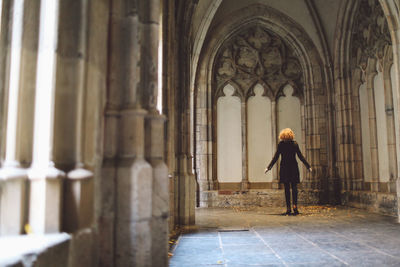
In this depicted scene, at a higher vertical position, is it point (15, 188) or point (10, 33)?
point (10, 33)

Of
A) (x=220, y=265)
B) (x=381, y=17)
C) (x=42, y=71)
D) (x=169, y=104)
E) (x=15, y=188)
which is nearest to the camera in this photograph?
(x=15, y=188)

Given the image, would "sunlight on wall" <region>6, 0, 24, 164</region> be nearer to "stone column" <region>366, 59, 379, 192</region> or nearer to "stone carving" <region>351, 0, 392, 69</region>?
"stone carving" <region>351, 0, 392, 69</region>

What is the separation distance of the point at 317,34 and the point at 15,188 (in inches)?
367

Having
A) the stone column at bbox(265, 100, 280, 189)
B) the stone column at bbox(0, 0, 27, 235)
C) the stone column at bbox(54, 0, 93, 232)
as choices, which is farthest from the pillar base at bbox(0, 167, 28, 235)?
the stone column at bbox(265, 100, 280, 189)

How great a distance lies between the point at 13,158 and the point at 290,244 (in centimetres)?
282

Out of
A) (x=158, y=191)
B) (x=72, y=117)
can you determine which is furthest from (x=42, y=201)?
(x=158, y=191)

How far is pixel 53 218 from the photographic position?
6.46 ft

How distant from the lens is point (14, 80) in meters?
1.98

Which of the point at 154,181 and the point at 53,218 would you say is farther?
the point at 154,181

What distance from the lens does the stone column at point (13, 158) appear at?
187 cm

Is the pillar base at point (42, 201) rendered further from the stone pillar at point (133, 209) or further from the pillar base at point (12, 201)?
the stone pillar at point (133, 209)

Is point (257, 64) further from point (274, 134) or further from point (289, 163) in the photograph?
point (289, 163)

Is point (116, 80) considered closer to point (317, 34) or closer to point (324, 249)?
point (324, 249)

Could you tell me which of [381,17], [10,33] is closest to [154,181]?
[10,33]
